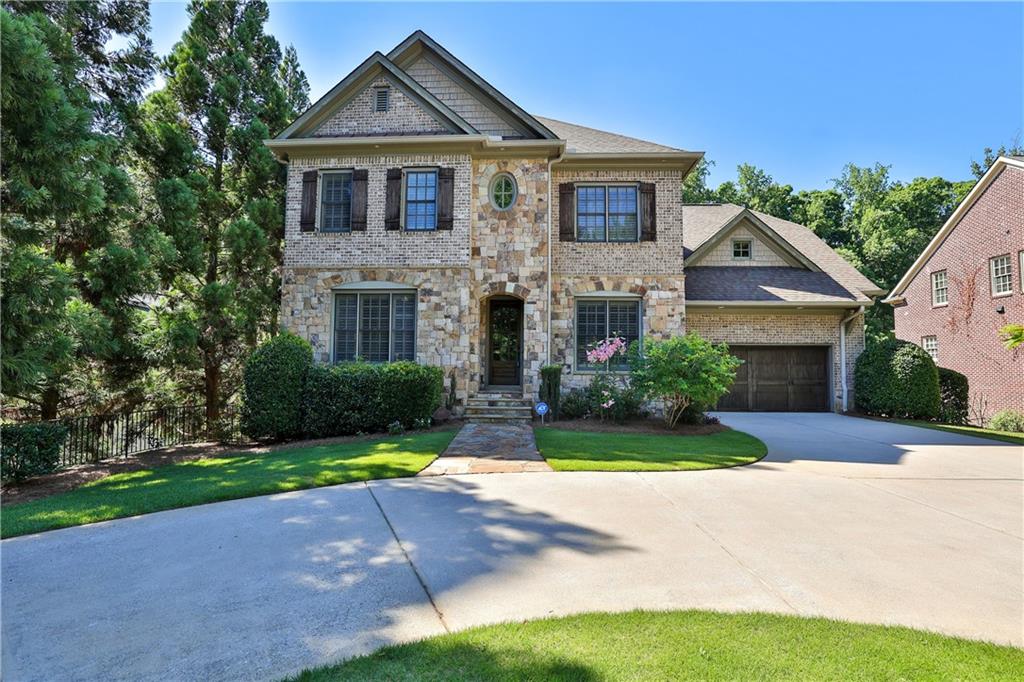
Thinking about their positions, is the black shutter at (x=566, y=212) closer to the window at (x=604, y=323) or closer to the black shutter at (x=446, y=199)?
the window at (x=604, y=323)

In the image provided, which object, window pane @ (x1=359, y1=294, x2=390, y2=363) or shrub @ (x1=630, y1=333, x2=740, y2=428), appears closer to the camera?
shrub @ (x1=630, y1=333, x2=740, y2=428)

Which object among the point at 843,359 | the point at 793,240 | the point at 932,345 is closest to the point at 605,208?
the point at 843,359

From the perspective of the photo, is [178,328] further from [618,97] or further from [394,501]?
[618,97]

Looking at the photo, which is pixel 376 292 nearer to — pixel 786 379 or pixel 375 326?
pixel 375 326

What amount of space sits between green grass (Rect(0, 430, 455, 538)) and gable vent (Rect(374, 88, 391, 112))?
881cm

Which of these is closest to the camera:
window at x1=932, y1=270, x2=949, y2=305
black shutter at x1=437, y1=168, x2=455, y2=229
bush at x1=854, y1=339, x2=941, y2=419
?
black shutter at x1=437, y1=168, x2=455, y2=229

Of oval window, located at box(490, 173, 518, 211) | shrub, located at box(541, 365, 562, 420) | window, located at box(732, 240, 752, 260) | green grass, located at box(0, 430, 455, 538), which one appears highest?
oval window, located at box(490, 173, 518, 211)

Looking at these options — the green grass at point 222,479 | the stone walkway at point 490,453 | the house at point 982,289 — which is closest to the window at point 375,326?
the stone walkway at point 490,453

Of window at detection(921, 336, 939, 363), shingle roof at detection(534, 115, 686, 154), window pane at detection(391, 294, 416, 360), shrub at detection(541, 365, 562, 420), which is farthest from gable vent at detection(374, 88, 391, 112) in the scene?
window at detection(921, 336, 939, 363)

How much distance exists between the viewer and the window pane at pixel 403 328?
12305 millimetres

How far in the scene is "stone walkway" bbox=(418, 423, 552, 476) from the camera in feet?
22.7

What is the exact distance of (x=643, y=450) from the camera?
8.22 m

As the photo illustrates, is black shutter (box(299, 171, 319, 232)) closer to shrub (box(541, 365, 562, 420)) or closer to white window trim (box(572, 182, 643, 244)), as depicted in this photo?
white window trim (box(572, 182, 643, 244))

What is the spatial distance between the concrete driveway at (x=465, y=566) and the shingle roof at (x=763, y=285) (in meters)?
9.05
